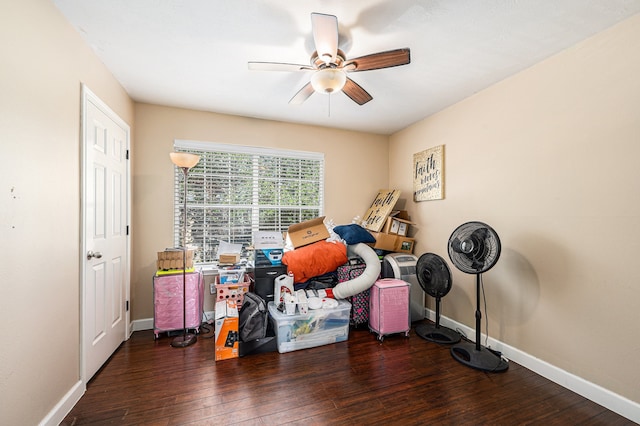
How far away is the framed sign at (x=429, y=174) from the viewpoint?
10.2ft

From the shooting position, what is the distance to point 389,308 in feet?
8.94

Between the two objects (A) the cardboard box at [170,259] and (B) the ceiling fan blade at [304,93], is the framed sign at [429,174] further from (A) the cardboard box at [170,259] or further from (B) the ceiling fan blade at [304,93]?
(A) the cardboard box at [170,259]

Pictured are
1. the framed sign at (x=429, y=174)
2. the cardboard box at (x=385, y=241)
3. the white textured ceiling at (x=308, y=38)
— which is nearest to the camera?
the white textured ceiling at (x=308, y=38)

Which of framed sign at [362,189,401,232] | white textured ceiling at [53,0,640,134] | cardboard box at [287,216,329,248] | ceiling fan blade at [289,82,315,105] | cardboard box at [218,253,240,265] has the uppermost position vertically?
white textured ceiling at [53,0,640,134]

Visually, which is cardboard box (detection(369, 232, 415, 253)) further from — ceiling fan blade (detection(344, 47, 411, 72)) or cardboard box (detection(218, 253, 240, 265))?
ceiling fan blade (detection(344, 47, 411, 72))

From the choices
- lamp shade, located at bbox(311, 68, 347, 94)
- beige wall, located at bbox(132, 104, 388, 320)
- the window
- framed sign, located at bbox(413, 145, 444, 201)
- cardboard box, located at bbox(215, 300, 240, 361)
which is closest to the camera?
lamp shade, located at bbox(311, 68, 347, 94)

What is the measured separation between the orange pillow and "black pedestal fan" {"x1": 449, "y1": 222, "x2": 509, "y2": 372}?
117cm

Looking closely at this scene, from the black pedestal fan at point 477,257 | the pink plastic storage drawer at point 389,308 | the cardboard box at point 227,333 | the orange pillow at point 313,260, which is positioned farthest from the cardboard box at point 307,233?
the black pedestal fan at point 477,257

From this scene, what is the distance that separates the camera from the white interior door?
192 centimetres

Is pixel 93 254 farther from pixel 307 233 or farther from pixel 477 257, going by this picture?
pixel 477 257

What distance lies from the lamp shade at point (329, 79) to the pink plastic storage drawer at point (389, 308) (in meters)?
1.97

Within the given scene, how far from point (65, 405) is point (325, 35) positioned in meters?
2.81

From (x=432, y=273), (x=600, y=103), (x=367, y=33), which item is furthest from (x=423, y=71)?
(x=432, y=273)

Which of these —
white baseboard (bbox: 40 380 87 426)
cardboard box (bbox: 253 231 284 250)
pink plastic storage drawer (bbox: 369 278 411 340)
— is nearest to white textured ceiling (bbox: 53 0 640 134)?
cardboard box (bbox: 253 231 284 250)
